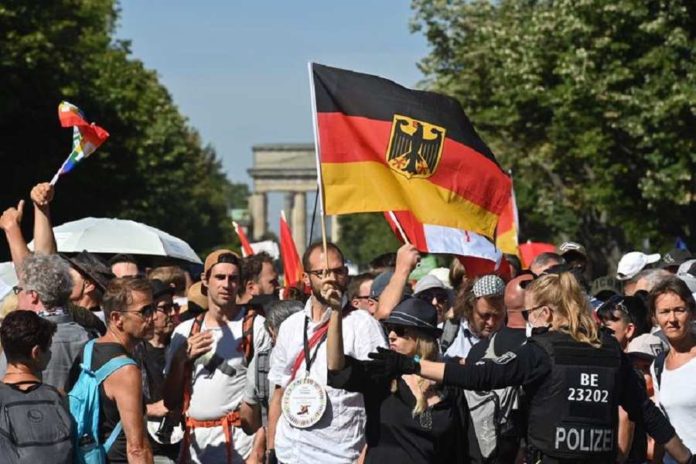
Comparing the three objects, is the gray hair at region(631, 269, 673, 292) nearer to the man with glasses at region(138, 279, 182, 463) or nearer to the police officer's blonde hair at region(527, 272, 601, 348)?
the man with glasses at region(138, 279, 182, 463)

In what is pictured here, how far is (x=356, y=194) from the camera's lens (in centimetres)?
934

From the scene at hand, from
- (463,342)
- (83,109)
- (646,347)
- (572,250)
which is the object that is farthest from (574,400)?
(83,109)

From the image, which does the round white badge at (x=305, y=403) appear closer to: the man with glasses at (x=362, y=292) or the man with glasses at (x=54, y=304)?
the man with glasses at (x=54, y=304)

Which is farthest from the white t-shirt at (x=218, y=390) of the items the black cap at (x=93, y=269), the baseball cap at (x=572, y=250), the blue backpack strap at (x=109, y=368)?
the baseball cap at (x=572, y=250)

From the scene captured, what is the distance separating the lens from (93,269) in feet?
34.6

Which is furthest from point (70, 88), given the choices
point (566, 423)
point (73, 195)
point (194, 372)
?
point (566, 423)

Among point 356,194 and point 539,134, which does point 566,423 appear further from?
point 539,134

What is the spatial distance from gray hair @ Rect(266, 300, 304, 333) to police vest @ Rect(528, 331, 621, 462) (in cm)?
313

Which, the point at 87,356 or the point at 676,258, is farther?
the point at 676,258

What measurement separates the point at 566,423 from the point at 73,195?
137ft

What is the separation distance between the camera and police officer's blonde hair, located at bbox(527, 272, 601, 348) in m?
7.67

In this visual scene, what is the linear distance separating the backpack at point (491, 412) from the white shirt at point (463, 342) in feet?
4.93

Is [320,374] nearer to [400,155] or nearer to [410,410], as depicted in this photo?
[410,410]

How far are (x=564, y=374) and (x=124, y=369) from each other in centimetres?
209
